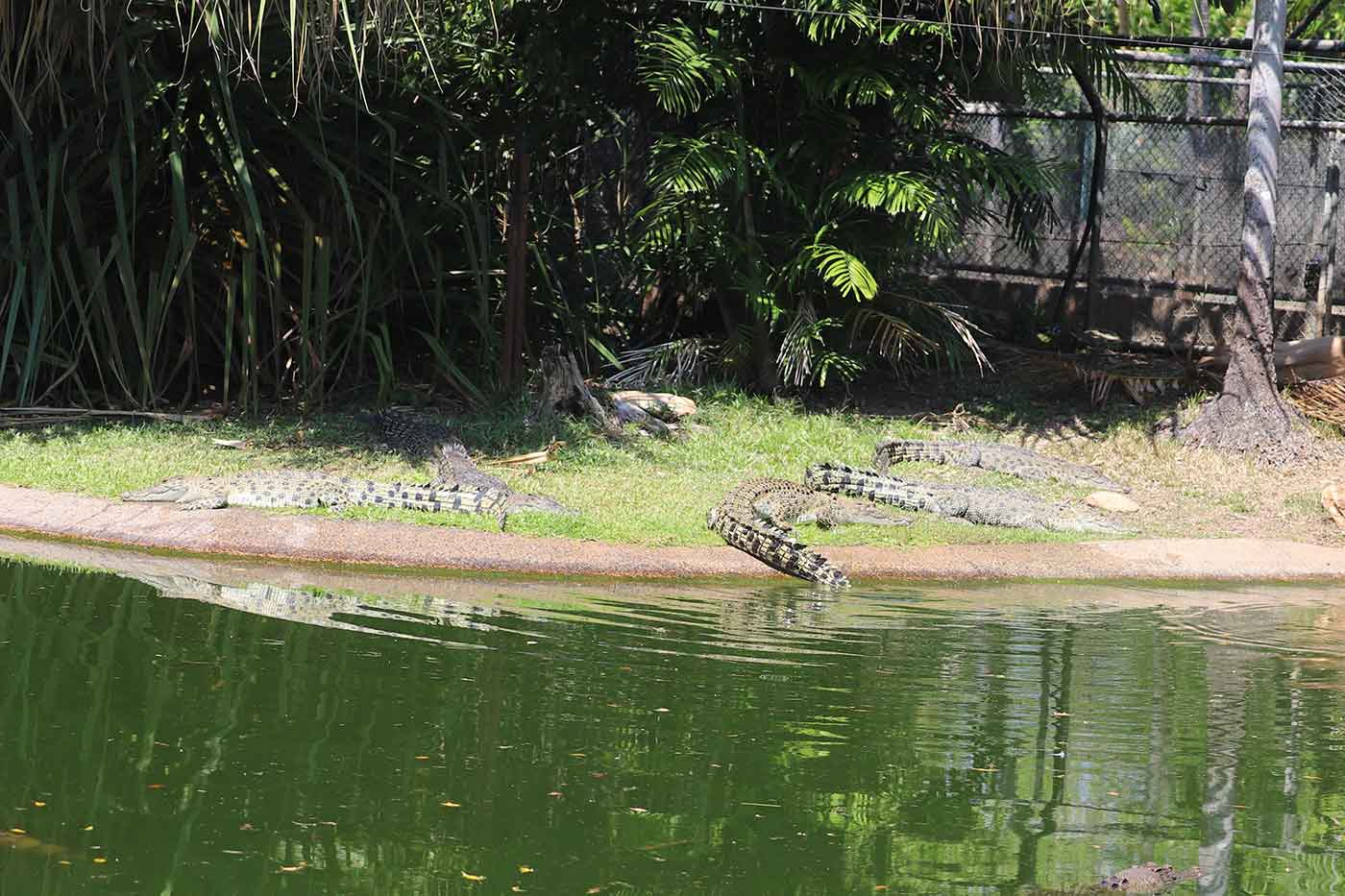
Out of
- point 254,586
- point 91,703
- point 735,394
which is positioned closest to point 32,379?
point 254,586

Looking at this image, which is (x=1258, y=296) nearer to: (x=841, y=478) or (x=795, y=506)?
(x=841, y=478)

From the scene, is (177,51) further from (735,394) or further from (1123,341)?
(1123,341)

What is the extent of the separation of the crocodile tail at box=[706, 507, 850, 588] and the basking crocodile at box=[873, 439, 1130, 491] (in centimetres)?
200

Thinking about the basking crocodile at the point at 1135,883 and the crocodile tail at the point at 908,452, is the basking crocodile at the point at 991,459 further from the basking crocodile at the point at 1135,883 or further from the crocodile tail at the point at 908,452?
the basking crocodile at the point at 1135,883

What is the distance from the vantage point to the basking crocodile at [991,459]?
827 cm

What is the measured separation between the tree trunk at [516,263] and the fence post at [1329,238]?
5150 mm

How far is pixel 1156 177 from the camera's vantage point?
10727 mm

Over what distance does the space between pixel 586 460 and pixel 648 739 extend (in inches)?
155

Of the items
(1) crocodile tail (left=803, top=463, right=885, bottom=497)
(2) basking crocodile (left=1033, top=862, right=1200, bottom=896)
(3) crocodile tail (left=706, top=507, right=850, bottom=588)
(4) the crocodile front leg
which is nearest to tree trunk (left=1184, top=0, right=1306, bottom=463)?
(1) crocodile tail (left=803, top=463, right=885, bottom=497)

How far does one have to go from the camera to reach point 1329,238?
10.0 m

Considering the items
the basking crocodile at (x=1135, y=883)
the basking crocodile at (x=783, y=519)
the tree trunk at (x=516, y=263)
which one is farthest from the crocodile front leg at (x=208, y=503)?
the basking crocodile at (x=1135, y=883)

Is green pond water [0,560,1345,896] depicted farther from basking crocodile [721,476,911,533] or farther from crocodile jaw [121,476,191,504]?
basking crocodile [721,476,911,533]

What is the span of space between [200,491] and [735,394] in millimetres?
3461

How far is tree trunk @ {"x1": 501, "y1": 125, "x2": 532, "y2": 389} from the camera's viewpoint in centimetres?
920
